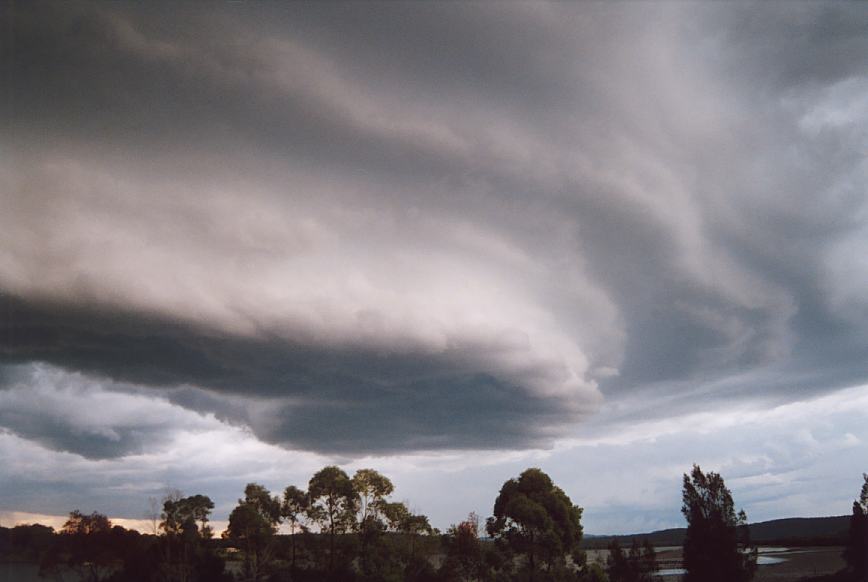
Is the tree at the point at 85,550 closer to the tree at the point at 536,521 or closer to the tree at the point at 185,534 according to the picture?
the tree at the point at 185,534

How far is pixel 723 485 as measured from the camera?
49469 mm

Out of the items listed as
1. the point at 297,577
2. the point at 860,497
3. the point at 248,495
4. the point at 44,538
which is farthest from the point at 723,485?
the point at 44,538

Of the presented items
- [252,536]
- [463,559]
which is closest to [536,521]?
[463,559]

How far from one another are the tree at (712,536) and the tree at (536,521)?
13056 mm

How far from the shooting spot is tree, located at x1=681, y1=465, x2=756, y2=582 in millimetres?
47000

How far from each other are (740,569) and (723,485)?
6.32m

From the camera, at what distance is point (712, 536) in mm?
47875

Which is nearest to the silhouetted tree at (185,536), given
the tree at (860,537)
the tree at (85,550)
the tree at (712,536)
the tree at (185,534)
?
the tree at (185,534)

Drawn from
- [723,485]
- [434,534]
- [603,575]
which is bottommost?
[603,575]

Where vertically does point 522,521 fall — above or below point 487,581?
above

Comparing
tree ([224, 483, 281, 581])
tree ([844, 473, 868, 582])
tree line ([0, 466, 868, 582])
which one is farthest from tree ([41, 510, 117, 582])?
tree ([844, 473, 868, 582])

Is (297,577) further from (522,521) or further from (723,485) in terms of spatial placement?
(723,485)

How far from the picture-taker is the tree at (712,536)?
154 ft

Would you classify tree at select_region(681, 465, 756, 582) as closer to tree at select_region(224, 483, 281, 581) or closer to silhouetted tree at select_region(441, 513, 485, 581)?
silhouetted tree at select_region(441, 513, 485, 581)
